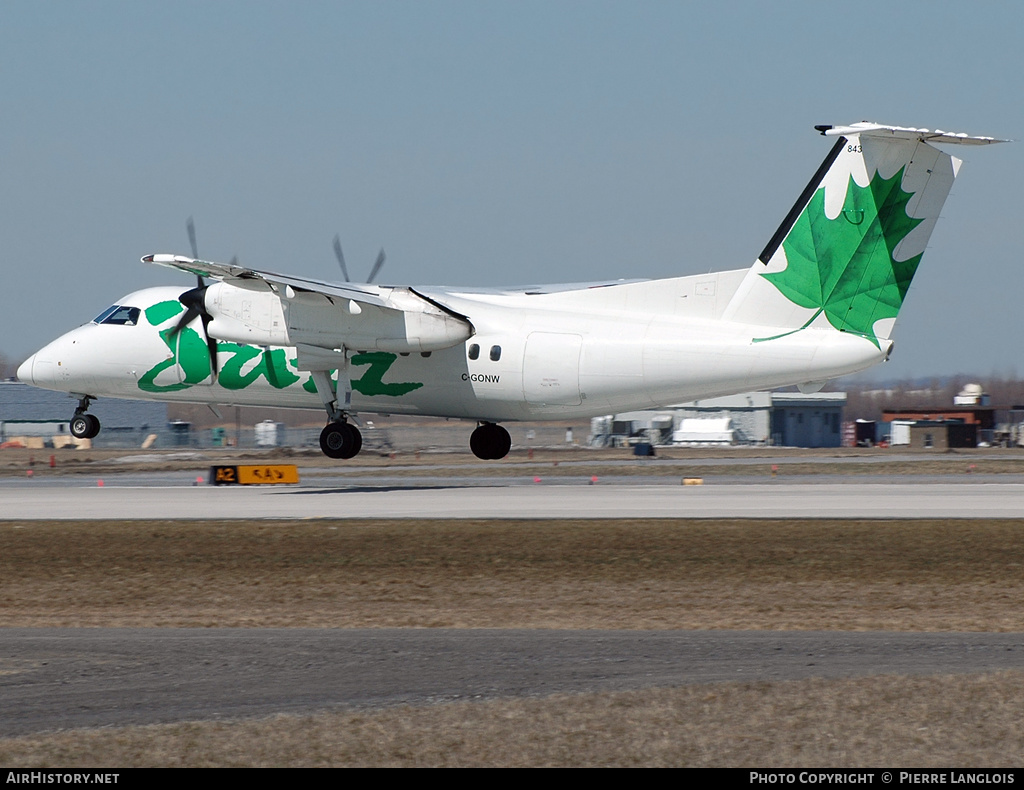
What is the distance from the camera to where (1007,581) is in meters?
18.8

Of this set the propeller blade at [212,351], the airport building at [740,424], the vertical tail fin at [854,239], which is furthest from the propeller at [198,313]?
the airport building at [740,424]

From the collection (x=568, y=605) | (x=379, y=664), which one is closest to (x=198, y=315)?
(x=568, y=605)

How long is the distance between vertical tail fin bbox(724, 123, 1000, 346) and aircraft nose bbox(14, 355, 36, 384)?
19707 mm

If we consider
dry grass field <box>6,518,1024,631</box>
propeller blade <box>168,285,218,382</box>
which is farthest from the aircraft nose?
dry grass field <box>6,518,1024,631</box>

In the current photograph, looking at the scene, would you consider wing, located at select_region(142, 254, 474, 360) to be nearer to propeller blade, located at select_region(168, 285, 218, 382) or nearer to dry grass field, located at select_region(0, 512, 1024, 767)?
propeller blade, located at select_region(168, 285, 218, 382)

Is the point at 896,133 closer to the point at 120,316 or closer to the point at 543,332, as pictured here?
the point at 543,332

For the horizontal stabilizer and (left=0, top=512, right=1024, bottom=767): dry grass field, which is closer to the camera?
(left=0, top=512, right=1024, bottom=767): dry grass field

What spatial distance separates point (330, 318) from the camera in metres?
30.4

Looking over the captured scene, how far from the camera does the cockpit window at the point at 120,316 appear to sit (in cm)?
3322

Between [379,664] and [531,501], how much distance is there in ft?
55.3

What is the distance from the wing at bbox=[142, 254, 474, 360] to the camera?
A: 98.7ft

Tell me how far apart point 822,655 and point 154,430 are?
3683 inches

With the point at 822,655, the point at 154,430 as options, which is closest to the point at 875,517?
the point at 822,655

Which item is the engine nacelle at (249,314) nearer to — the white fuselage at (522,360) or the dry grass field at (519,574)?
the white fuselage at (522,360)
